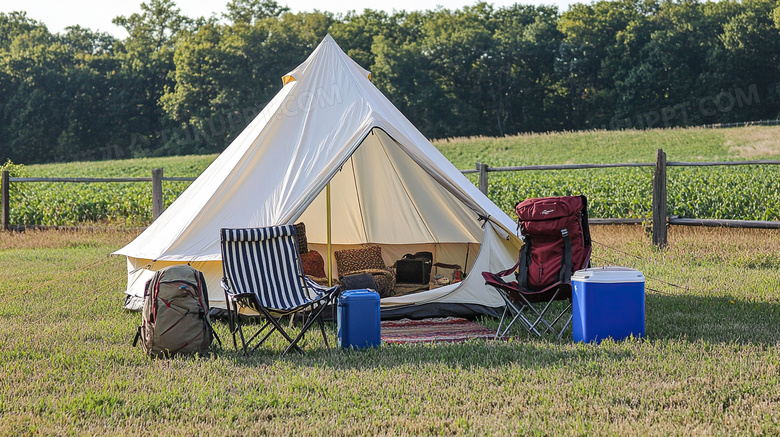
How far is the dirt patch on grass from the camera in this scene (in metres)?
24.3

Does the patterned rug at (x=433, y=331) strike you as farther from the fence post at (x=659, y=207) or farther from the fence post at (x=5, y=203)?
the fence post at (x=5, y=203)

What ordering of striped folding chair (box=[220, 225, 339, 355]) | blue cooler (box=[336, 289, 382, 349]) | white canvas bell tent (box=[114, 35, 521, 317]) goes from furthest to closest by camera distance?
white canvas bell tent (box=[114, 35, 521, 317]), striped folding chair (box=[220, 225, 339, 355]), blue cooler (box=[336, 289, 382, 349])

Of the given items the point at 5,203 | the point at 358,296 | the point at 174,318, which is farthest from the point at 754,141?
the point at 174,318

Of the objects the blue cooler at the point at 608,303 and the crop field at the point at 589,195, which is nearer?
the blue cooler at the point at 608,303

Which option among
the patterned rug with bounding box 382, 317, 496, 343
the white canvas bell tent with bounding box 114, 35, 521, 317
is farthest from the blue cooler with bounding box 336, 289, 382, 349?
the white canvas bell tent with bounding box 114, 35, 521, 317

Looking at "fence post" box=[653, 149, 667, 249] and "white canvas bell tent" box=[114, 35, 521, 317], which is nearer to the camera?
"white canvas bell tent" box=[114, 35, 521, 317]

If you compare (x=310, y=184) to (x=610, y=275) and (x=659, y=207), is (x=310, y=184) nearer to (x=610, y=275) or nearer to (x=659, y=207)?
(x=610, y=275)

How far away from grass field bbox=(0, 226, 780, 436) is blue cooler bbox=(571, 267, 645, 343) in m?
0.12

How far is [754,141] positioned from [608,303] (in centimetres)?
2563

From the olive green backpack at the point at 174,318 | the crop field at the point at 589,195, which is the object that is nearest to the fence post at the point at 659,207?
the crop field at the point at 589,195

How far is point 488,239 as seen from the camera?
5645mm

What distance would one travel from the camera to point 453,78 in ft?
147

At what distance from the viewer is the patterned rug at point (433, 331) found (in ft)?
15.2

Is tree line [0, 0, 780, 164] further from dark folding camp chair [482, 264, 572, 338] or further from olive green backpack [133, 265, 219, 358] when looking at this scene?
olive green backpack [133, 265, 219, 358]
